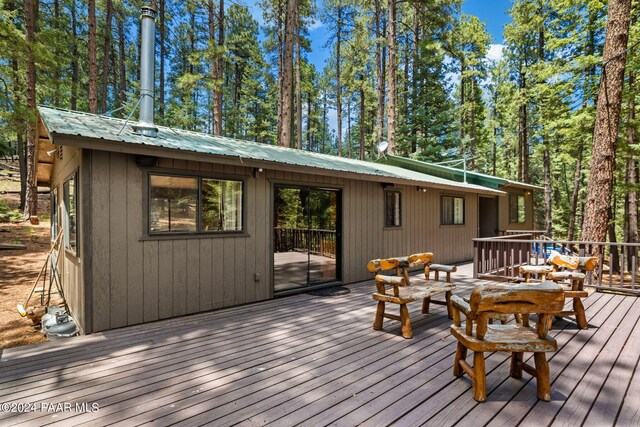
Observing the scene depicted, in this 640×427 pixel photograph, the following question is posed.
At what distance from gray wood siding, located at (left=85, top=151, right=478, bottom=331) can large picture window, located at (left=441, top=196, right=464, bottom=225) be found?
146 inches

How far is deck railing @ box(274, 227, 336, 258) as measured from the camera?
7.14 metres

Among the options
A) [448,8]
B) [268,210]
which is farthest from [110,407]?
[448,8]

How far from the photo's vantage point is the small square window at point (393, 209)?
7289 millimetres

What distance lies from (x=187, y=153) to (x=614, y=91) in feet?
25.0

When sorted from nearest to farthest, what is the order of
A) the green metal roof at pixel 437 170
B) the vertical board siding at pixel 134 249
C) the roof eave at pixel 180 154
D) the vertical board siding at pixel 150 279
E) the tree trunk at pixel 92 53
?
the roof eave at pixel 180 154, the vertical board siding at pixel 134 249, the vertical board siding at pixel 150 279, the tree trunk at pixel 92 53, the green metal roof at pixel 437 170

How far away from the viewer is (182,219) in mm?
4324

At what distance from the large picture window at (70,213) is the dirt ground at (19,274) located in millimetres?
1175

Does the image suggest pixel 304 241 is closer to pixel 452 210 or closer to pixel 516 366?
pixel 452 210

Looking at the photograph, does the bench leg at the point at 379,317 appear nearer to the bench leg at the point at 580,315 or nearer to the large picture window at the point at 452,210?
the bench leg at the point at 580,315

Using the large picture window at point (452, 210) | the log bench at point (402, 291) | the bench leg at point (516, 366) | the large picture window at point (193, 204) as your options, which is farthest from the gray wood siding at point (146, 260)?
the large picture window at point (452, 210)

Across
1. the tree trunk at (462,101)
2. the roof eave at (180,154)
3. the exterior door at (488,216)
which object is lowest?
the exterior door at (488,216)

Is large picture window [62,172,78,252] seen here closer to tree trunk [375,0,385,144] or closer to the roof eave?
the roof eave

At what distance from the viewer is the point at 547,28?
14.7 meters

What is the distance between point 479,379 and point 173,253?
3.66 m
